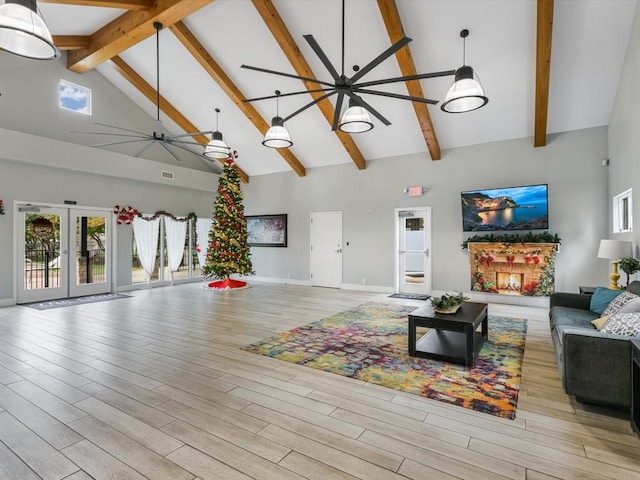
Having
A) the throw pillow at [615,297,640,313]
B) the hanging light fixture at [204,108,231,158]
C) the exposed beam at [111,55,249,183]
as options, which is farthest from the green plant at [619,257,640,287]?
the exposed beam at [111,55,249,183]

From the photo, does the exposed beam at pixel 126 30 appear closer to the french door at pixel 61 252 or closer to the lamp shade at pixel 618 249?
the french door at pixel 61 252

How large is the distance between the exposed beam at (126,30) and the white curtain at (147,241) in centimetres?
356

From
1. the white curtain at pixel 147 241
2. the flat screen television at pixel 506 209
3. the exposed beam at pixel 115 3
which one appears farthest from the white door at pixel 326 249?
the exposed beam at pixel 115 3

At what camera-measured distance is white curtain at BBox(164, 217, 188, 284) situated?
9312mm

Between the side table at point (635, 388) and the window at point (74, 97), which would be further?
the window at point (74, 97)

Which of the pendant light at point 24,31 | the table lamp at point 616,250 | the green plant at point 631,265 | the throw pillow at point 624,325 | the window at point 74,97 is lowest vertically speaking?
the throw pillow at point 624,325

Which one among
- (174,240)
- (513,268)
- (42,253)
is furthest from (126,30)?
(513,268)

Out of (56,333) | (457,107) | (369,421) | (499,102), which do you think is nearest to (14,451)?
(369,421)

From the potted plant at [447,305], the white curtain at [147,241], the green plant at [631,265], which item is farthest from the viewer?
the white curtain at [147,241]

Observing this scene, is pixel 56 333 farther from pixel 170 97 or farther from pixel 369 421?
pixel 170 97

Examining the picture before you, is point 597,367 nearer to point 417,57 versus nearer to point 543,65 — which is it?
point 543,65

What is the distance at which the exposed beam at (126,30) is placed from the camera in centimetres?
504

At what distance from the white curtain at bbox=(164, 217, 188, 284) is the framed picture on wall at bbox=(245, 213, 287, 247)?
1933 mm

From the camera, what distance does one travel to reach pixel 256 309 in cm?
610
